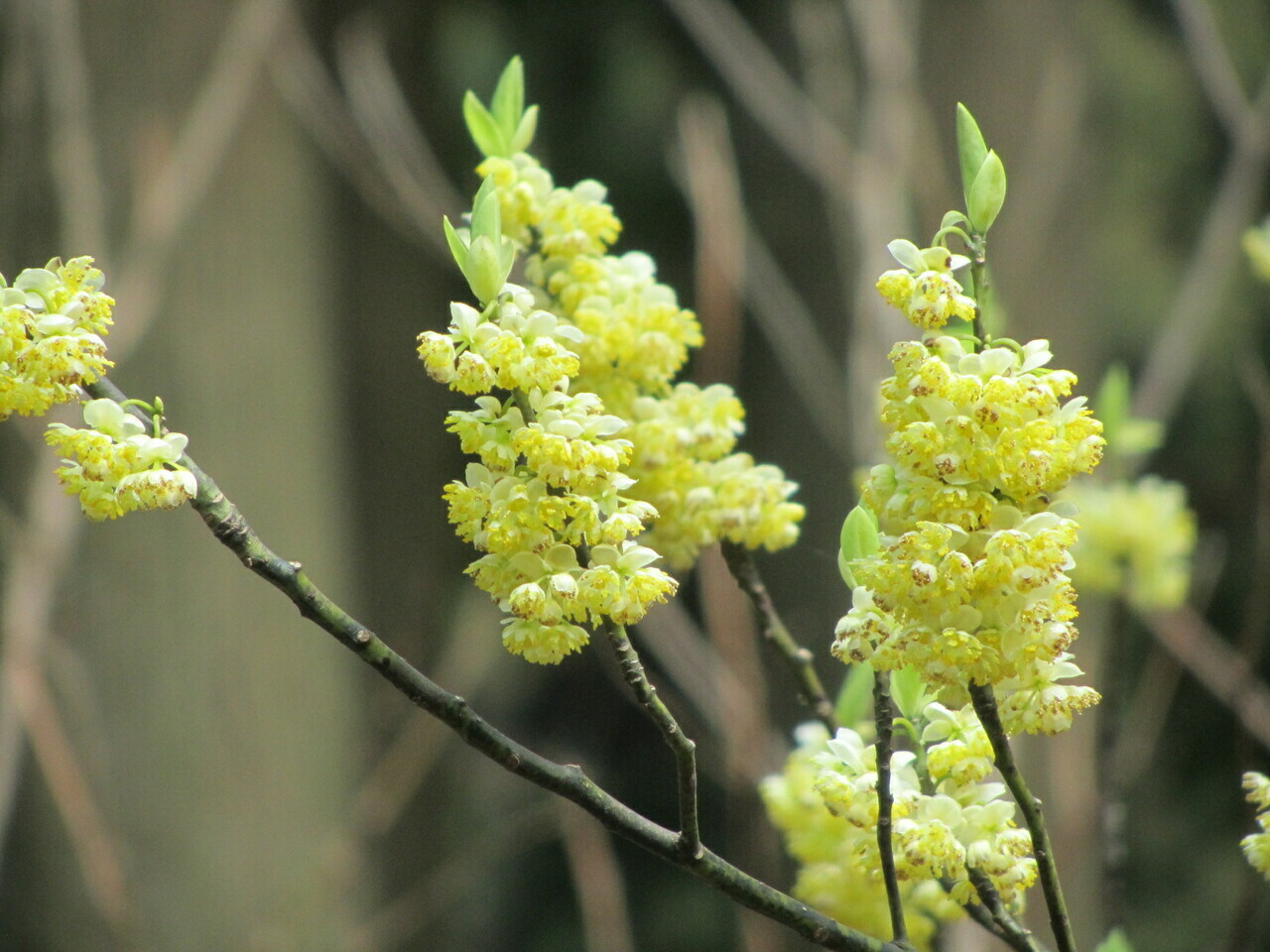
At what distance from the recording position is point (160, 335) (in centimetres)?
122

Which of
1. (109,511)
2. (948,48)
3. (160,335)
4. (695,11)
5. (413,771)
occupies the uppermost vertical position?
(948,48)

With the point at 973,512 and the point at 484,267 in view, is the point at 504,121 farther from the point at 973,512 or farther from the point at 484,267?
the point at 973,512

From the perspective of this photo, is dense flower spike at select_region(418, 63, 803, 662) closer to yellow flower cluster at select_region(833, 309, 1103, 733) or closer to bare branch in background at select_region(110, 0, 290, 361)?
yellow flower cluster at select_region(833, 309, 1103, 733)

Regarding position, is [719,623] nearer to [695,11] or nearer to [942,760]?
[942,760]

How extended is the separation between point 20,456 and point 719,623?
30.8 inches

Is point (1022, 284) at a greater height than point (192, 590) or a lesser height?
greater

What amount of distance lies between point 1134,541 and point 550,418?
65cm

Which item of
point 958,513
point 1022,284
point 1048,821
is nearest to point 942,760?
point 958,513

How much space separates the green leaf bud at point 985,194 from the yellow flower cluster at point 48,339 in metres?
0.26

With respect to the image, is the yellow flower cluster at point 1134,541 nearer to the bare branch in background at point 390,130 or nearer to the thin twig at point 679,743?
the thin twig at point 679,743

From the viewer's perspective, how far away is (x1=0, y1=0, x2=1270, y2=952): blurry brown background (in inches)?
44.6

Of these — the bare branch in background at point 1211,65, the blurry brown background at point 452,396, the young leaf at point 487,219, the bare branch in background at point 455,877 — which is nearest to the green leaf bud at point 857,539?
the young leaf at point 487,219

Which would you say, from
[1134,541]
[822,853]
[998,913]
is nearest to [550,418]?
[998,913]

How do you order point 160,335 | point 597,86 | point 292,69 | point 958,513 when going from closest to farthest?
point 958,513 < point 160,335 < point 292,69 < point 597,86
